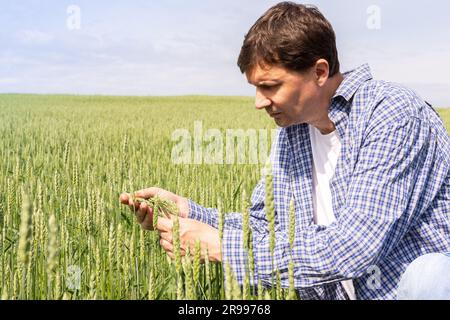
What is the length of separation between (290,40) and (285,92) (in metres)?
0.15

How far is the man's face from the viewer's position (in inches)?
61.7

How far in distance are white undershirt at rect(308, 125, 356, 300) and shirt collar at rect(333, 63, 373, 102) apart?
0.17m

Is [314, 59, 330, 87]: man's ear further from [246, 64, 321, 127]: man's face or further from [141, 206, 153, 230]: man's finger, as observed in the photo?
[141, 206, 153, 230]: man's finger

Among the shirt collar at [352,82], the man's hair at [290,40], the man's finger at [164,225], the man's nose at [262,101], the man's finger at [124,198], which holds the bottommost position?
the man's finger at [164,225]

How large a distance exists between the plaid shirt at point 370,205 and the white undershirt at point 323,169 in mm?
31

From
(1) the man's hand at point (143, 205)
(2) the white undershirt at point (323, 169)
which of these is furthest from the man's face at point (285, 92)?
(1) the man's hand at point (143, 205)

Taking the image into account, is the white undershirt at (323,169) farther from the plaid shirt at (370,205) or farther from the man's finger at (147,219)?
the man's finger at (147,219)

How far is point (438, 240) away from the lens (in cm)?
149

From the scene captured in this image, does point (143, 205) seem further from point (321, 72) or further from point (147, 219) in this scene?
point (321, 72)

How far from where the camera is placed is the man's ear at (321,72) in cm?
161

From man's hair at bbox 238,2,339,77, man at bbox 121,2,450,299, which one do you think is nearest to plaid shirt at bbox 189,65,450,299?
man at bbox 121,2,450,299
